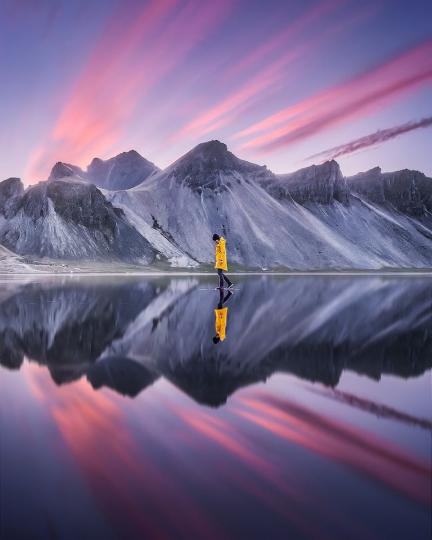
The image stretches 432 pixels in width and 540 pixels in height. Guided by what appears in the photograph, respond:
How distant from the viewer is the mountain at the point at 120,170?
176375mm

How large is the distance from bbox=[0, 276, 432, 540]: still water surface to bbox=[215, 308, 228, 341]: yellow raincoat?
54.6 inches

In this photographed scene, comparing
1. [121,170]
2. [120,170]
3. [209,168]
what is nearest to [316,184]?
[209,168]

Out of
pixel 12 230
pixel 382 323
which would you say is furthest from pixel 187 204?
pixel 382 323

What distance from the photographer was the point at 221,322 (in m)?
15.3

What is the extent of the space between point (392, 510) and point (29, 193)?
98279 millimetres

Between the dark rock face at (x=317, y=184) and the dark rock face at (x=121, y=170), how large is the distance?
52.8 metres

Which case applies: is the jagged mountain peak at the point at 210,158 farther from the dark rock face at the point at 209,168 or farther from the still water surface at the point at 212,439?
the still water surface at the point at 212,439

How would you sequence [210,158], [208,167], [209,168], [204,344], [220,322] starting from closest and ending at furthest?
[204,344] < [220,322] < [209,168] < [208,167] < [210,158]

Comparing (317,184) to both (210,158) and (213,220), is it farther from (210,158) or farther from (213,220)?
(213,220)

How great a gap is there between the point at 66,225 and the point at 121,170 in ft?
318

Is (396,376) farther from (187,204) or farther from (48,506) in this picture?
(187,204)

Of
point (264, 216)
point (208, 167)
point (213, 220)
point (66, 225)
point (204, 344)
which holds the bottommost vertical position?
point (204, 344)

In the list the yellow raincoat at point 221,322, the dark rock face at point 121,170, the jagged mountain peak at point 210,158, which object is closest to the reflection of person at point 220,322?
the yellow raincoat at point 221,322

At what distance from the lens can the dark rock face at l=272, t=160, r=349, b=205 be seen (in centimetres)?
14025
